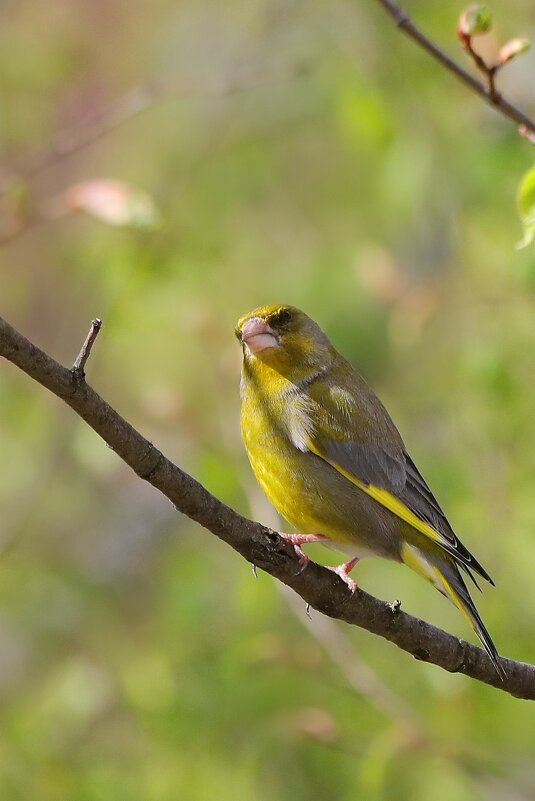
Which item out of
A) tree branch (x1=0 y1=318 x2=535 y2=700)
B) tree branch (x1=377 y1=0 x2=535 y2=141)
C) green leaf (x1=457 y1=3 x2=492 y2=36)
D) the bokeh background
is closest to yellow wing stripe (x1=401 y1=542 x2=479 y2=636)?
tree branch (x1=0 y1=318 x2=535 y2=700)

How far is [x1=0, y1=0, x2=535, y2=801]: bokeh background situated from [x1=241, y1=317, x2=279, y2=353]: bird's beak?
52cm

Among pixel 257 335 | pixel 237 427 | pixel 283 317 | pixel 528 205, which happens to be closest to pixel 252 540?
pixel 528 205

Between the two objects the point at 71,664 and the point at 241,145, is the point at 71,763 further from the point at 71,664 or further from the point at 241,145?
the point at 241,145

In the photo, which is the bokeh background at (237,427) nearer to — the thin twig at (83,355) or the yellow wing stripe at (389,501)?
the yellow wing stripe at (389,501)

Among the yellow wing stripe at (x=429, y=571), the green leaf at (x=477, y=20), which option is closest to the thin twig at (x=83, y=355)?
the green leaf at (x=477, y=20)

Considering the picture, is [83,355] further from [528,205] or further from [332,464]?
[332,464]

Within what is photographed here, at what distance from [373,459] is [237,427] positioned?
160 centimetres

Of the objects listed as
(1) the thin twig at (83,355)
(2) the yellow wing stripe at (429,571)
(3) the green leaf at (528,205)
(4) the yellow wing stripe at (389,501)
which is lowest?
(1) the thin twig at (83,355)

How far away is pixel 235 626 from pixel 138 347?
1.44m

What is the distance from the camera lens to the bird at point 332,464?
3.54m

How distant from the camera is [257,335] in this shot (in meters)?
3.78

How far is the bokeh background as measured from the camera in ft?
14.6

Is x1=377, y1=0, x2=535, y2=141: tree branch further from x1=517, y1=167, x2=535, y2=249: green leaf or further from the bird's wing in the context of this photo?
the bird's wing

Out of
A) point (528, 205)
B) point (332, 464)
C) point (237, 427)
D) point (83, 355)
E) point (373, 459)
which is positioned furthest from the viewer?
point (237, 427)
